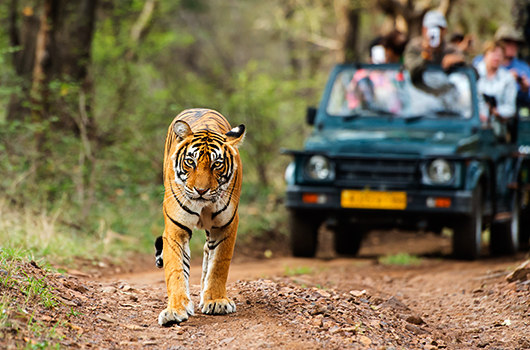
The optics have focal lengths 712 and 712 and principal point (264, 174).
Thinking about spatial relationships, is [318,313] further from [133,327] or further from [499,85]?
[499,85]

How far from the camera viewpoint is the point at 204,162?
4.13 m

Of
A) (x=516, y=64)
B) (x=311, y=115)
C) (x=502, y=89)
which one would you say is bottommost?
(x=311, y=115)

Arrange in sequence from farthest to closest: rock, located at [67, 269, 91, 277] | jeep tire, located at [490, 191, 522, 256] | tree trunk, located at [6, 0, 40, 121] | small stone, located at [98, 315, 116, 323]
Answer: tree trunk, located at [6, 0, 40, 121]
jeep tire, located at [490, 191, 522, 256]
rock, located at [67, 269, 91, 277]
small stone, located at [98, 315, 116, 323]

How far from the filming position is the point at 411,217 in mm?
7461

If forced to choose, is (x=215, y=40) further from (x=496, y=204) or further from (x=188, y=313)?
(x=188, y=313)

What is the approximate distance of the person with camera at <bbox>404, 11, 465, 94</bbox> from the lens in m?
8.23

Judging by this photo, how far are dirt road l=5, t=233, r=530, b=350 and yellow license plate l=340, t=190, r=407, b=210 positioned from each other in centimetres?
79

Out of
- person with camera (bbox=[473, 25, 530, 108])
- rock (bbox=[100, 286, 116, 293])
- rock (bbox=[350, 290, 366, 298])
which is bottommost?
rock (bbox=[350, 290, 366, 298])

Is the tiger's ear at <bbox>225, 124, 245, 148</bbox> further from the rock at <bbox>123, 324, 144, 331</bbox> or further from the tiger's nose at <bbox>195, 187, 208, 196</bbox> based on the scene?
the rock at <bbox>123, 324, 144, 331</bbox>

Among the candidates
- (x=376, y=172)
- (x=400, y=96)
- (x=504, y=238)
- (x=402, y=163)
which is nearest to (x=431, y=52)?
(x=400, y=96)

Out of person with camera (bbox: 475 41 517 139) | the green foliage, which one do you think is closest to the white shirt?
person with camera (bbox: 475 41 517 139)

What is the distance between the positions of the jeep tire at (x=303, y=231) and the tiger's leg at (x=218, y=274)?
3388mm

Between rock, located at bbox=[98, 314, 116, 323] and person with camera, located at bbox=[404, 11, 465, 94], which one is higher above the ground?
person with camera, located at bbox=[404, 11, 465, 94]

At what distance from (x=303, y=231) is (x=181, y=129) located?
3.79m
